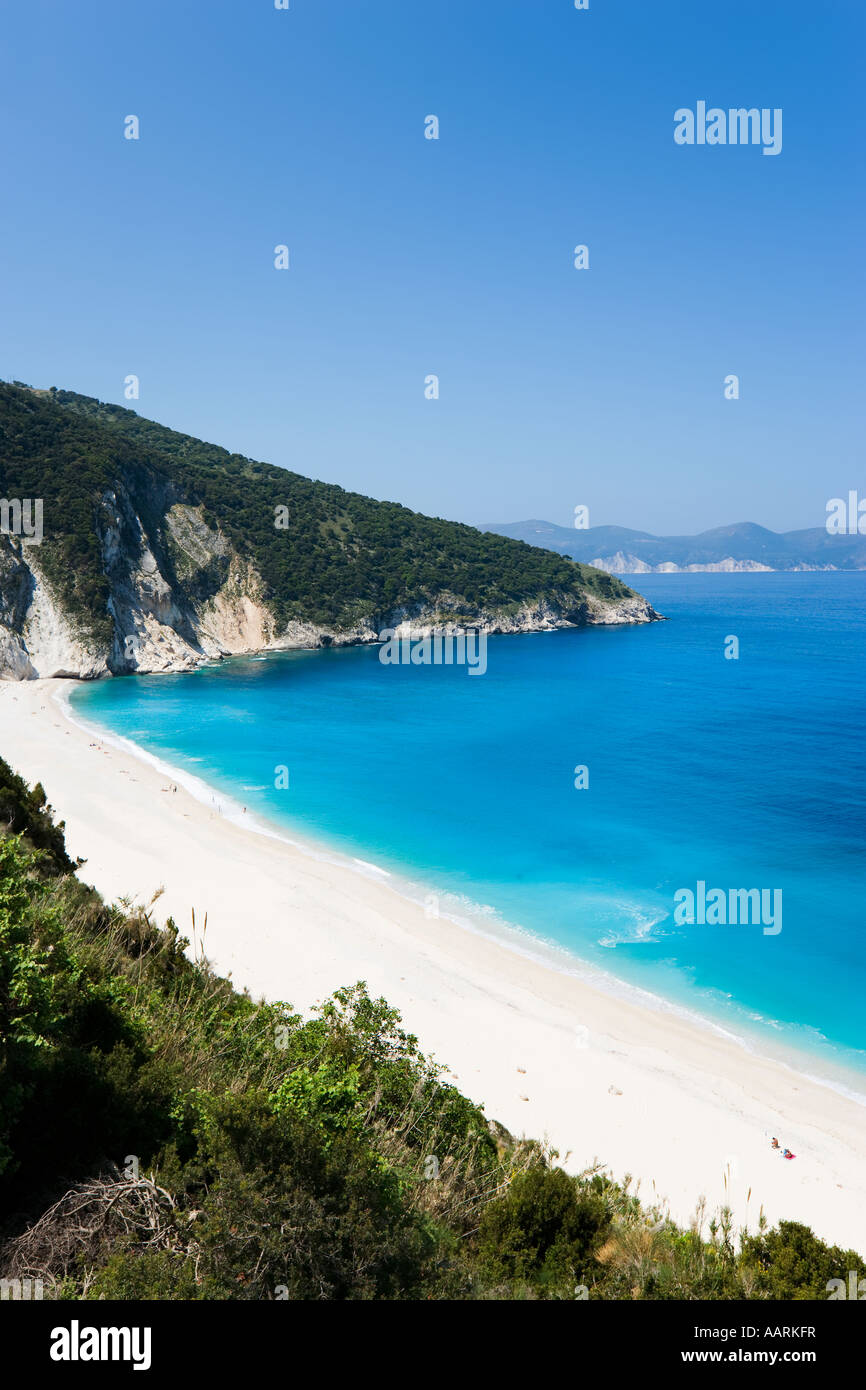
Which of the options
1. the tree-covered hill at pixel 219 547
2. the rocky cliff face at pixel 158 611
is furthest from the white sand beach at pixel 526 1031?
the tree-covered hill at pixel 219 547

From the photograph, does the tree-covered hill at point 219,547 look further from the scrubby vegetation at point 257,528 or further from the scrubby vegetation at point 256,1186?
the scrubby vegetation at point 256,1186

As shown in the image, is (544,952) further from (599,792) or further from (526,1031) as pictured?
(599,792)

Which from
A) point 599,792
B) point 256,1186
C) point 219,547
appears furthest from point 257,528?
point 256,1186

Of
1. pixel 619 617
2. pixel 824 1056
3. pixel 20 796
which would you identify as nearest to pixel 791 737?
pixel 824 1056

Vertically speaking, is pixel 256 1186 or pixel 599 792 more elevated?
pixel 256 1186

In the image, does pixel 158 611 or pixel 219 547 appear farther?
pixel 219 547

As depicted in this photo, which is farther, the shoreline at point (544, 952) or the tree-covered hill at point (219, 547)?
the tree-covered hill at point (219, 547)
